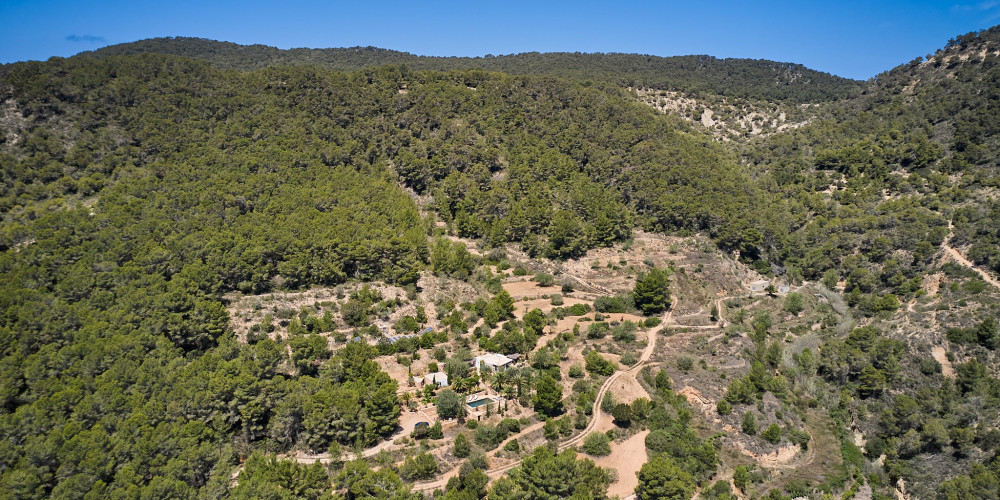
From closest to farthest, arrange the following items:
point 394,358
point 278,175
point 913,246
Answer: point 394,358
point 913,246
point 278,175

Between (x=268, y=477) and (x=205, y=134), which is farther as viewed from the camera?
(x=205, y=134)

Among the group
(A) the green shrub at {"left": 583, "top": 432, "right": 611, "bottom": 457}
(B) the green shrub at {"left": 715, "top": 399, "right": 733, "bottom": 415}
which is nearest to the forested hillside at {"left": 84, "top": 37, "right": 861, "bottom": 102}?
(B) the green shrub at {"left": 715, "top": 399, "right": 733, "bottom": 415}

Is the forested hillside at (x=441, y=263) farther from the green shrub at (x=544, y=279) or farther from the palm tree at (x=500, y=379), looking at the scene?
the palm tree at (x=500, y=379)

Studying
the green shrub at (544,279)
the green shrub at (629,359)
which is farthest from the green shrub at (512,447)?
the green shrub at (544,279)

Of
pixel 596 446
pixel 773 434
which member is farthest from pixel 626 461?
pixel 773 434

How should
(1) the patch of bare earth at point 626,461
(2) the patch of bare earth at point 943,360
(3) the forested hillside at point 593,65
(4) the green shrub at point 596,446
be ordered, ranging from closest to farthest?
(1) the patch of bare earth at point 626,461, (4) the green shrub at point 596,446, (2) the patch of bare earth at point 943,360, (3) the forested hillside at point 593,65

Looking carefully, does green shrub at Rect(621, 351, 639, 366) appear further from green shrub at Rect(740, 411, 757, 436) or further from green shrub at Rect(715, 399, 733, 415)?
green shrub at Rect(740, 411, 757, 436)

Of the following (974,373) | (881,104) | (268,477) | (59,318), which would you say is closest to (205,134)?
(59,318)

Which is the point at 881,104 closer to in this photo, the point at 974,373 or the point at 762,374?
the point at 974,373

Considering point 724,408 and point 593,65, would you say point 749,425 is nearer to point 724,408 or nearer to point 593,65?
point 724,408
